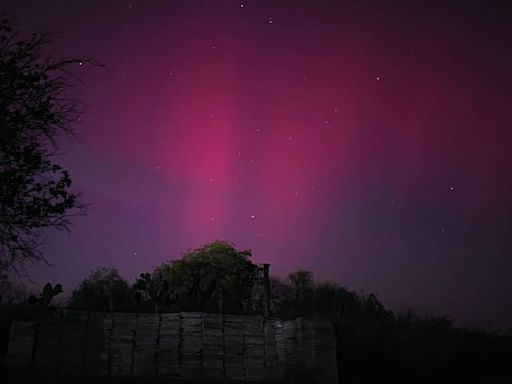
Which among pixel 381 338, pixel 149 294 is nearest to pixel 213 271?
pixel 149 294

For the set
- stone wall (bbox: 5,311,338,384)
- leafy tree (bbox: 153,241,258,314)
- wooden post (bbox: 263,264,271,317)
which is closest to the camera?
stone wall (bbox: 5,311,338,384)

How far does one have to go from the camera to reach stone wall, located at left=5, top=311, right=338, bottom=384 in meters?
19.2

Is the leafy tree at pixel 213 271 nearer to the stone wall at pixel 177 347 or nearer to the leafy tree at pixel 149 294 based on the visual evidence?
the leafy tree at pixel 149 294

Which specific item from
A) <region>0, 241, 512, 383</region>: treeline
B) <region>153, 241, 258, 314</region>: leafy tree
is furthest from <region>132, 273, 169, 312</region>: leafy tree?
<region>153, 241, 258, 314</region>: leafy tree

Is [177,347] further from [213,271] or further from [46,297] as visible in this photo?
[213,271]

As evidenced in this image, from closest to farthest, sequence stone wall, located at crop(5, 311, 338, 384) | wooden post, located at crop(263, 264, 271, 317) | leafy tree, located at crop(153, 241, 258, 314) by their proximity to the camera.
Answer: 1. stone wall, located at crop(5, 311, 338, 384)
2. wooden post, located at crop(263, 264, 271, 317)
3. leafy tree, located at crop(153, 241, 258, 314)

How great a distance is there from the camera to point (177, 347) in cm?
1994

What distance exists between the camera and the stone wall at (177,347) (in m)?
19.2

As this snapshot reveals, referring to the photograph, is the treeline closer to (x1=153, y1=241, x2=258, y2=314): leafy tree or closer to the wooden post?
the wooden post

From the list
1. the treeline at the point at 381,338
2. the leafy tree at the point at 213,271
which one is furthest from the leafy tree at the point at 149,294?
the leafy tree at the point at 213,271

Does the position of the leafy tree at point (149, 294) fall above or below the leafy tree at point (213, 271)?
below

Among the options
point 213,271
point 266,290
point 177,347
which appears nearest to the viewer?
point 177,347

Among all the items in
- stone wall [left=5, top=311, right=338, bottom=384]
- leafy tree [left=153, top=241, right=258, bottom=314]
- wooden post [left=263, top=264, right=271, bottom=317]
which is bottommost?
stone wall [left=5, top=311, right=338, bottom=384]

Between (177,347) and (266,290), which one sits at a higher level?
(266,290)
